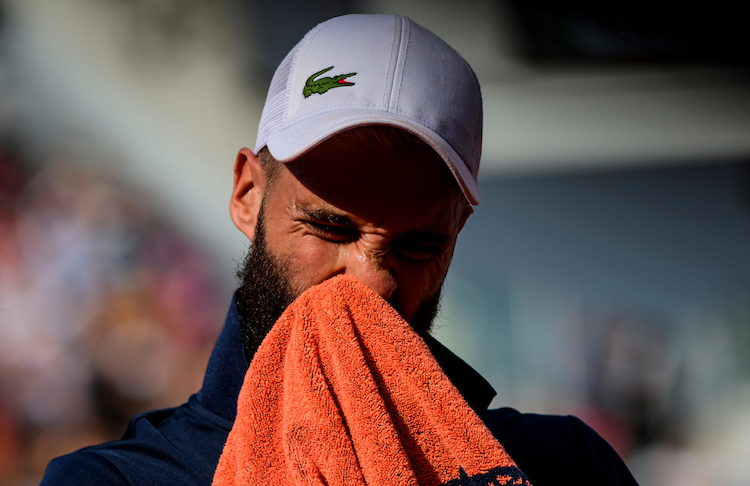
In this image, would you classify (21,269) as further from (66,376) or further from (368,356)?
(368,356)

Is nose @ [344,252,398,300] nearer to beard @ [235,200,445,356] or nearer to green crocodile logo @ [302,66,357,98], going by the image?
beard @ [235,200,445,356]

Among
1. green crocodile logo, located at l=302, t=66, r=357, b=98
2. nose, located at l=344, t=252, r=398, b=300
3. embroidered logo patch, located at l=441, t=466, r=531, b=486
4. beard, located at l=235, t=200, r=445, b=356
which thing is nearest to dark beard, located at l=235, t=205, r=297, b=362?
beard, located at l=235, t=200, r=445, b=356

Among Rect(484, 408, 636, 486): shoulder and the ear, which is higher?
the ear

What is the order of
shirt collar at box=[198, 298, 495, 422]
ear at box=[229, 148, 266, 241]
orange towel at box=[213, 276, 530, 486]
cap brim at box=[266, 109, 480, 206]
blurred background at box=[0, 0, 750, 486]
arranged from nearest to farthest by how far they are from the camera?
orange towel at box=[213, 276, 530, 486], cap brim at box=[266, 109, 480, 206], shirt collar at box=[198, 298, 495, 422], ear at box=[229, 148, 266, 241], blurred background at box=[0, 0, 750, 486]

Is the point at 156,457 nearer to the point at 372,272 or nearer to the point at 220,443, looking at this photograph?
the point at 220,443

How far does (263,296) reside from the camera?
1.08m

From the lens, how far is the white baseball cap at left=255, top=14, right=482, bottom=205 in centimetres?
101

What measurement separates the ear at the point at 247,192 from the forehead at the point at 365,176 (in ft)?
0.58

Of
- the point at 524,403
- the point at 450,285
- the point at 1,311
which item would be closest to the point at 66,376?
the point at 1,311

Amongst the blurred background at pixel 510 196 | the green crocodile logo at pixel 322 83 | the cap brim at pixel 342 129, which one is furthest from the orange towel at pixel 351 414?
the blurred background at pixel 510 196

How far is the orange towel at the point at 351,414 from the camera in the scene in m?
0.73

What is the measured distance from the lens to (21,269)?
2.65m

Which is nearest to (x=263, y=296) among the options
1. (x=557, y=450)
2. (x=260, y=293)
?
(x=260, y=293)

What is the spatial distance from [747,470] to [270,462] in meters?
2.86
